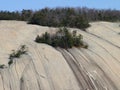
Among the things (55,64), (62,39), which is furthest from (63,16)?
(55,64)

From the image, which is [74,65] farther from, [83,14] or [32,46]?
[83,14]

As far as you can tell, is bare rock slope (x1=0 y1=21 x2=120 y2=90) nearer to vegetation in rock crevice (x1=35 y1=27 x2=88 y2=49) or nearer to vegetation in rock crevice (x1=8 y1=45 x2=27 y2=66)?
vegetation in rock crevice (x1=8 y1=45 x2=27 y2=66)

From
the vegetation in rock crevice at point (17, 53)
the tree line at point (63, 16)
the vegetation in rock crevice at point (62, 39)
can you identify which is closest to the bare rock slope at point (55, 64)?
the vegetation in rock crevice at point (17, 53)

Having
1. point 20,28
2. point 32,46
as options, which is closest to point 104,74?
point 32,46

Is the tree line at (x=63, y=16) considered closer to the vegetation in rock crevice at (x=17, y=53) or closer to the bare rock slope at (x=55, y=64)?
the bare rock slope at (x=55, y=64)

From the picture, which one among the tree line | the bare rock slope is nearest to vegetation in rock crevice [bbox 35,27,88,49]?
the bare rock slope
